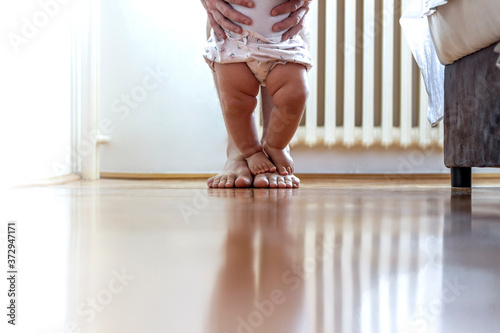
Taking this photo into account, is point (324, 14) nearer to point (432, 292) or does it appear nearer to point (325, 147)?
point (325, 147)

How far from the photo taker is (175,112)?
2.22m

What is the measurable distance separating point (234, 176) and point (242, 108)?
0.16m

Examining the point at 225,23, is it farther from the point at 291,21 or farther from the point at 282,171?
the point at 282,171

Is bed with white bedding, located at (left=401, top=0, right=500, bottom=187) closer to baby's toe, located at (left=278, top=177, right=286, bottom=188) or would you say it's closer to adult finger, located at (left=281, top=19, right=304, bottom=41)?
adult finger, located at (left=281, top=19, right=304, bottom=41)

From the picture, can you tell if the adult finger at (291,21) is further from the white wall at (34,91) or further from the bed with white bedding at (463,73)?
the white wall at (34,91)

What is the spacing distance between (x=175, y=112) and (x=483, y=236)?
1.89 meters

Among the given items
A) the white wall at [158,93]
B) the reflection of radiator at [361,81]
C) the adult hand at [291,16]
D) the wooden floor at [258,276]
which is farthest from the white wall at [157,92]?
the wooden floor at [258,276]

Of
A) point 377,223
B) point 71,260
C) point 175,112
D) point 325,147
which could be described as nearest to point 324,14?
point 325,147

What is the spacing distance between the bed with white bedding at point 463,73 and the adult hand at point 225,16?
1.46 ft

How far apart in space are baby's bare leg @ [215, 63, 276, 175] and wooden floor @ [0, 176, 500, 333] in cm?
71

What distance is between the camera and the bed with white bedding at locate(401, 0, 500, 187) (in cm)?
107

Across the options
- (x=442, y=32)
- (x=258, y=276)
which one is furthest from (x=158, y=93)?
(x=258, y=276)

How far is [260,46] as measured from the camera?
45.6 inches

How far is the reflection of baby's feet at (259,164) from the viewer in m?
1.22
